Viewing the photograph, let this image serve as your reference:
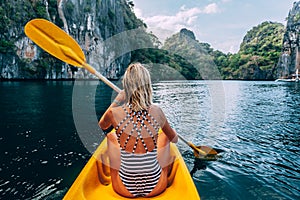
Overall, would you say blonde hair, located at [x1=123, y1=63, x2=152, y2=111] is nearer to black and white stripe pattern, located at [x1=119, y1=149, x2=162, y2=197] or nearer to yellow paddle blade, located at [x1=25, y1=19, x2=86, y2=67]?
black and white stripe pattern, located at [x1=119, y1=149, x2=162, y2=197]

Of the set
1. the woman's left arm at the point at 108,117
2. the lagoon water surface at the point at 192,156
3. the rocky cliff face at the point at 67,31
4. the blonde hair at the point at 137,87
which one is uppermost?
the rocky cliff face at the point at 67,31

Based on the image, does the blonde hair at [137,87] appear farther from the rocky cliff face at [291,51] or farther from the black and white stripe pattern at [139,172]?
the rocky cliff face at [291,51]

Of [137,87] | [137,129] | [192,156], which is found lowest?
[192,156]

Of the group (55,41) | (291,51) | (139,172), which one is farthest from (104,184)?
(291,51)

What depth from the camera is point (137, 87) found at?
2.22 metres

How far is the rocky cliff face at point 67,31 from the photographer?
111ft

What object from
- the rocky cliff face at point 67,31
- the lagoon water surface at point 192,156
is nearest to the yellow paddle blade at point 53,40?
the lagoon water surface at point 192,156

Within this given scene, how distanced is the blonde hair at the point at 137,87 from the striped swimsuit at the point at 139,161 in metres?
0.07

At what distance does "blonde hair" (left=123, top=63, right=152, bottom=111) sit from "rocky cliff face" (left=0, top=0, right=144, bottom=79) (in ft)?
121

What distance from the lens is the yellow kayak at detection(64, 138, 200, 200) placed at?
2650 mm

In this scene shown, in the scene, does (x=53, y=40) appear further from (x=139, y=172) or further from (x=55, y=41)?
(x=139, y=172)

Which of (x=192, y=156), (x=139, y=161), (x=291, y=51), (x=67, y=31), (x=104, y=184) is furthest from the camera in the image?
(x=291, y=51)

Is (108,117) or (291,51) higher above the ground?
(291,51)

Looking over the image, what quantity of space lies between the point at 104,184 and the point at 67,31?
141ft
